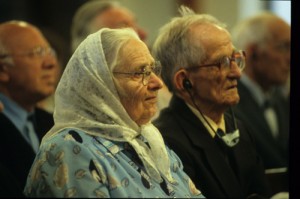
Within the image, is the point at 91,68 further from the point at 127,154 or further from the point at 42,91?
the point at 42,91

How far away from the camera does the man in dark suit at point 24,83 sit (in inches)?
106

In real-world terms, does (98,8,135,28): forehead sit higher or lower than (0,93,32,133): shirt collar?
higher

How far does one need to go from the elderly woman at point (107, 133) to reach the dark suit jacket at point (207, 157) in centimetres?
21

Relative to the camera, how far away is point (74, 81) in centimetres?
213

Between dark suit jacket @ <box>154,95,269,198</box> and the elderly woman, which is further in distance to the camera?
dark suit jacket @ <box>154,95,269,198</box>

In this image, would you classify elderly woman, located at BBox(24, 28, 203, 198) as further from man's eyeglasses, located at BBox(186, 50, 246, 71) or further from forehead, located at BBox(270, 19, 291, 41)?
forehead, located at BBox(270, 19, 291, 41)

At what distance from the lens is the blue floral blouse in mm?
1948

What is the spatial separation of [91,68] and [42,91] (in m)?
1.02

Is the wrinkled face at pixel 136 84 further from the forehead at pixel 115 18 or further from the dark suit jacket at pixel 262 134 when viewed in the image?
the forehead at pixel 115 18

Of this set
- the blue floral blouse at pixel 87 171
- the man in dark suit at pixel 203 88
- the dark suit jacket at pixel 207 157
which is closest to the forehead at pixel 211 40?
the man in dark suit at pixel 203 88

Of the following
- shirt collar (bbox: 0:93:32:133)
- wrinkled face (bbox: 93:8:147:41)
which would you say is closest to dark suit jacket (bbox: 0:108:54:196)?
shirt collar (bbox: 0:93:32:133)

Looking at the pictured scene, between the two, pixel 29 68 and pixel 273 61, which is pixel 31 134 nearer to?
pixel 29 68

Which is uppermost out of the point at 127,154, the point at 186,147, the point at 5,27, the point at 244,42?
the point at 5,27

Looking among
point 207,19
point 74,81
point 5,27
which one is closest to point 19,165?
point 74,81
